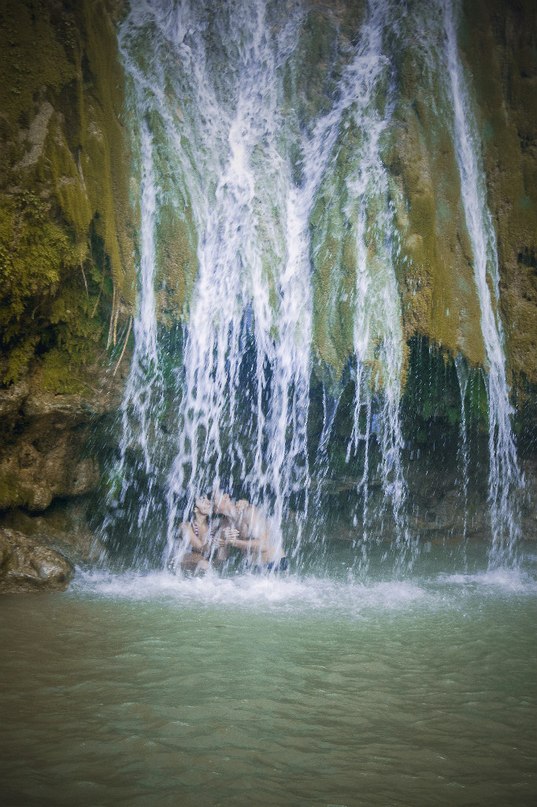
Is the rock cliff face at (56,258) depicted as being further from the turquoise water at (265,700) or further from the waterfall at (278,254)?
the turquoise water at (265,700)

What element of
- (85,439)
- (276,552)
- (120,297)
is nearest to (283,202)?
(120,297)

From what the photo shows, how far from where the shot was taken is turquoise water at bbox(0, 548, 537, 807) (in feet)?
10.1

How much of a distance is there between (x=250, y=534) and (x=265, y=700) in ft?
15.2

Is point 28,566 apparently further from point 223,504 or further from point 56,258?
point 56,258

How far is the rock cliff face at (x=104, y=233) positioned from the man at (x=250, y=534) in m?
2.07

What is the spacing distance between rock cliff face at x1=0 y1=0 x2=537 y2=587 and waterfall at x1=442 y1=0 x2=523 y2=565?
164 millimetres

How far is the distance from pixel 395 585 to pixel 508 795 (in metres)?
4.59

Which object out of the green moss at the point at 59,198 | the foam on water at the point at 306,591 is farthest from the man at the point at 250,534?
the green moss at the point at 59,198

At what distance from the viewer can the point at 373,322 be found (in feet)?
27.2

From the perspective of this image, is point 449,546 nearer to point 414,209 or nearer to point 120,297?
point 414,209

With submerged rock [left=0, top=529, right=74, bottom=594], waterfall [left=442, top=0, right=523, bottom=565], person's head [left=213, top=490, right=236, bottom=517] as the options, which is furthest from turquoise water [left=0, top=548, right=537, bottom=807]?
waterfall [left=442, top=0, right=523, bottom=565]

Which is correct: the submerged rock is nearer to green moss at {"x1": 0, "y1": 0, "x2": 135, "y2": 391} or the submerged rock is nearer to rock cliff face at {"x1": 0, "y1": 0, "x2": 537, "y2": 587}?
rock cliff face at {"x1": 0, "y1": 0, "x2": 537, "y2": 587}

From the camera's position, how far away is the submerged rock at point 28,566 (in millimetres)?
6582

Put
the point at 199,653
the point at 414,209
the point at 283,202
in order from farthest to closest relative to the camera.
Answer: the point at 283,202
the point at 414,209
the point at 199,653
